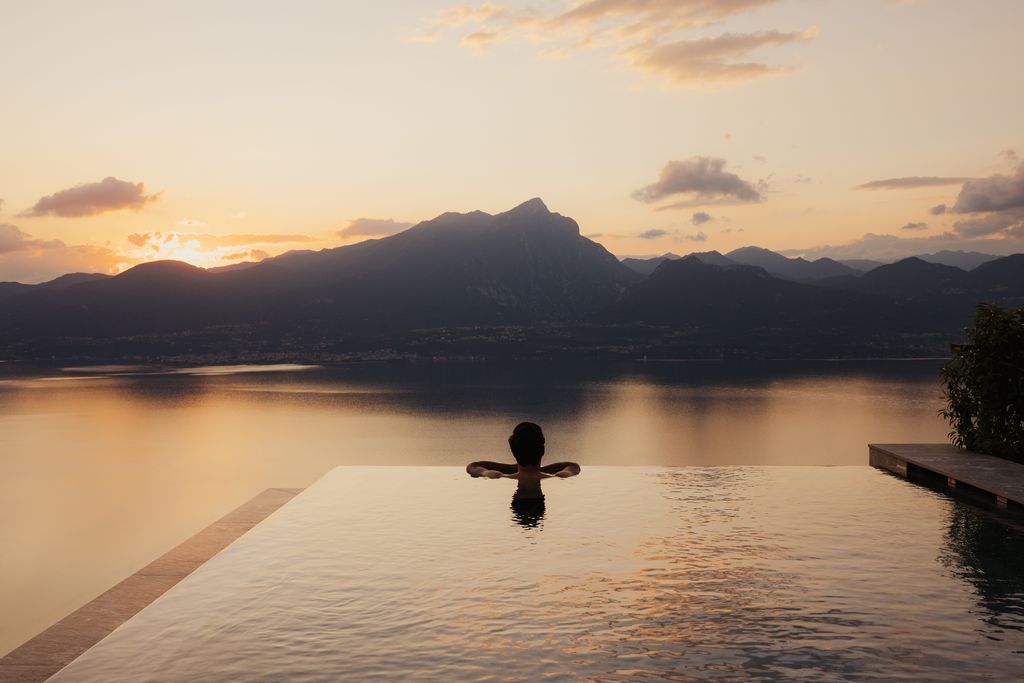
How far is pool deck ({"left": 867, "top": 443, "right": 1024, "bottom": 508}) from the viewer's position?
1616 cm

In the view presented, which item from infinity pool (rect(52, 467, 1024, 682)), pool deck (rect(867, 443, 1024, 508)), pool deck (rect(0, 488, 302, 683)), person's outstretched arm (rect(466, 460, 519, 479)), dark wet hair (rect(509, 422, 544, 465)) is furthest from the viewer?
person's outstretched arm (rect(466, 460, 519, 479))

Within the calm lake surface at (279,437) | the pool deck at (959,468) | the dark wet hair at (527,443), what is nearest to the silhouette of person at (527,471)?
the dark wet hair at (527,443)

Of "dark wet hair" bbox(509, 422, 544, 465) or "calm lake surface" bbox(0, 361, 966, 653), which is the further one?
"calm lake surface" bbox(0, 361, 966, 653)

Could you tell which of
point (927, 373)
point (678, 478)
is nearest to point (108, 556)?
point (678, 478)

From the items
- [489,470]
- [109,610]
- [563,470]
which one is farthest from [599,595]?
[489,470]

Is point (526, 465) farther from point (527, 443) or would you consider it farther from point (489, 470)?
point (489, 470)

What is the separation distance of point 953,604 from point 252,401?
9357 cm

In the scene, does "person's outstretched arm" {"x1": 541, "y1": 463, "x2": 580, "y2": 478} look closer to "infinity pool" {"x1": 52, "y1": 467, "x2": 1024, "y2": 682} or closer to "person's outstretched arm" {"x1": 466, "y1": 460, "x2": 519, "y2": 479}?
"person's outstretched arm" {"x1": 466, "y1": 460, "x2": 519, "y2": 479}

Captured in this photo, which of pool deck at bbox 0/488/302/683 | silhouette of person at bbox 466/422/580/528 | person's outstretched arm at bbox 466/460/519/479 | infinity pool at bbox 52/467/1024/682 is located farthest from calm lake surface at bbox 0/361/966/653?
silhouette of person at bbox 466/422/580/528

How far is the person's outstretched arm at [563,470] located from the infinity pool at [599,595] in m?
3.19

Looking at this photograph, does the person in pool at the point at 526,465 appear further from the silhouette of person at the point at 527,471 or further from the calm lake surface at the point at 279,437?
the calm lake surface at the point at 279,437

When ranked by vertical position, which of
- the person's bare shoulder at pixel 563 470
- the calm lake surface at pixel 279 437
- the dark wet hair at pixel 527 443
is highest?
the dark wet hair at pixel 527 443

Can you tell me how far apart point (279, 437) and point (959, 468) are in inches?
1929

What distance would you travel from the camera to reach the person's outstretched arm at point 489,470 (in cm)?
2056
